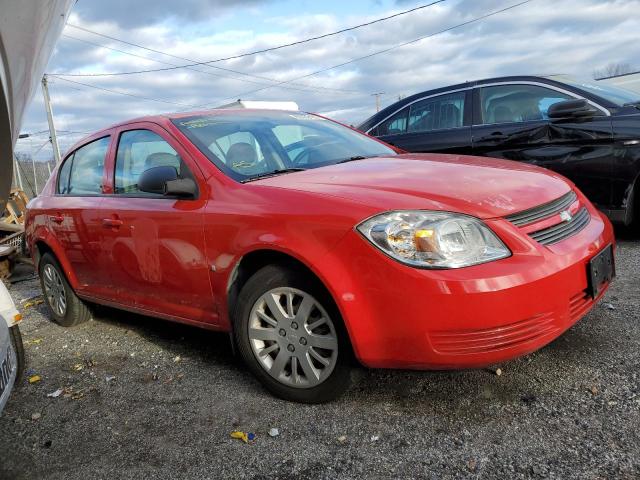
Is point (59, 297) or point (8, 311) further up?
point (8, 311)

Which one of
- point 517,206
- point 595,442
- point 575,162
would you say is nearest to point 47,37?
point 517,206

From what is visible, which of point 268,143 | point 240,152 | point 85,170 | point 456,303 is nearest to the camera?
point 456,303

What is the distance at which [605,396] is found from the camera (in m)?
2.54

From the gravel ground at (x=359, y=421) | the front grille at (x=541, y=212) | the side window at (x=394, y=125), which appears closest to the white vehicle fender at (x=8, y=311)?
the gravel ground at (x=359, y=421)

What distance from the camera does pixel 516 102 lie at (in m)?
5.63

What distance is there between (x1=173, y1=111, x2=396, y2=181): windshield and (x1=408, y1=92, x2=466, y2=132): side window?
2205mm

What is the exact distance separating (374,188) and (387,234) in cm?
35

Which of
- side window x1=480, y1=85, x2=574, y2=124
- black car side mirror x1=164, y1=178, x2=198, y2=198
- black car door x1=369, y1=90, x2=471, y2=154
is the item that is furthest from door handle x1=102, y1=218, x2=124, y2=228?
side window x1=480, y1=85, x2=574, y2=124

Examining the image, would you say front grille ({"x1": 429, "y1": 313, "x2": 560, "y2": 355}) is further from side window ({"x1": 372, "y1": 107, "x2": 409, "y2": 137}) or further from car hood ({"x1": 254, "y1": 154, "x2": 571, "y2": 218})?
side window ({"x1": 372, "y1": 107, "x2": 409, "y2": 137})

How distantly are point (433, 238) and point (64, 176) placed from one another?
368 centimetres

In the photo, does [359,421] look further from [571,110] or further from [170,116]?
[571,110]

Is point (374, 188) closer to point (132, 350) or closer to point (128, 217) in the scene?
point (128, 217)

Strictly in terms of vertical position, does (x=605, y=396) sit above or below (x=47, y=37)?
below

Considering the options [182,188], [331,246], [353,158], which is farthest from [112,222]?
[331,246]
